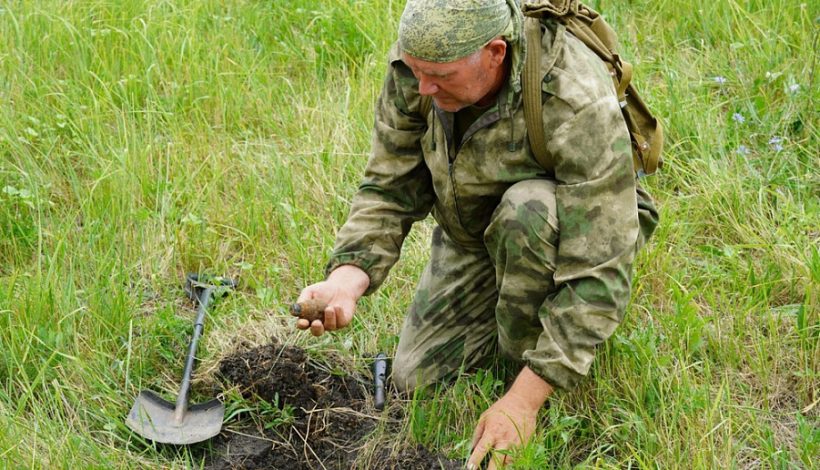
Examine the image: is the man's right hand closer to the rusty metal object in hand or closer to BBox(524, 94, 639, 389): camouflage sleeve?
the rusty metal object in hand

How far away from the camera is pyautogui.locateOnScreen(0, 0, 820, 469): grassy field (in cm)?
311

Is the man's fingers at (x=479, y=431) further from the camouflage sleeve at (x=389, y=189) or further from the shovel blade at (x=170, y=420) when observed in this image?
the shovel blade at (x=170, y=420)

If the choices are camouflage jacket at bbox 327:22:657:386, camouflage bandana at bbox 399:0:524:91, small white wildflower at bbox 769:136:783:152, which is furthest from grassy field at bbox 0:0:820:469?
camouflage bandana at bbox 399:0:524:91

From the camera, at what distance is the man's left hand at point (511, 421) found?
2.86 meters

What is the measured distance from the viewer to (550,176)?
303cm

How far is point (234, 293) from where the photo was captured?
3.69 m

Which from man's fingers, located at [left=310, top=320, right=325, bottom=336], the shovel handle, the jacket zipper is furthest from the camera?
the shovel handle

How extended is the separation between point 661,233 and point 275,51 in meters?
2.07

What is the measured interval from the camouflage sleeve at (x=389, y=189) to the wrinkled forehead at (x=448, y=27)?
1.22ft

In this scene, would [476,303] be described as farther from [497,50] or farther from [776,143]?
[776,143]

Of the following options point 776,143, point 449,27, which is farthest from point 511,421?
point 776,143

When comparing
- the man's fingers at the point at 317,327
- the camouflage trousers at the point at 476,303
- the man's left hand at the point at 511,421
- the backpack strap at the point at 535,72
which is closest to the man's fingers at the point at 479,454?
the man's left hand at the point at 511,421

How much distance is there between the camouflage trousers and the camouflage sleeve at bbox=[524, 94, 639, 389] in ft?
0.36

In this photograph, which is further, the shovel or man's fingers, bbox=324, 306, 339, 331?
the shovel
